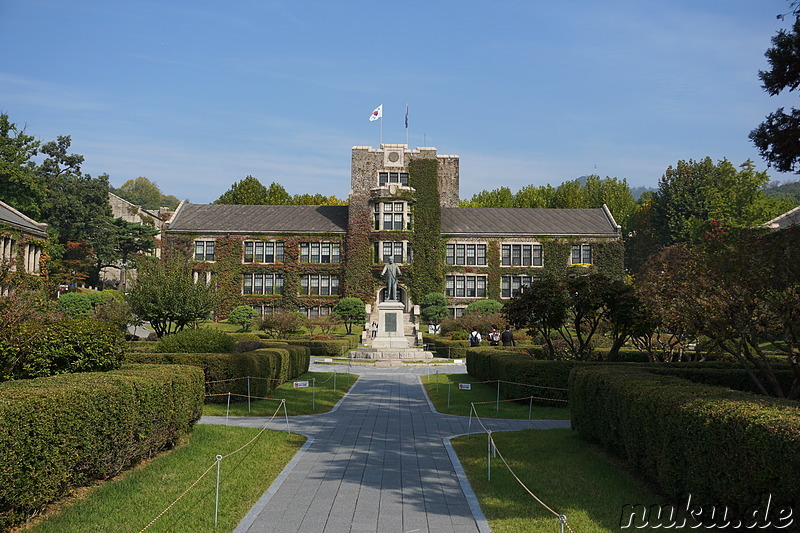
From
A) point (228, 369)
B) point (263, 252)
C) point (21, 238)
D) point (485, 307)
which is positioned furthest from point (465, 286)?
point (228, 369)

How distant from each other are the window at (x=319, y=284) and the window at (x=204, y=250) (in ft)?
29.4

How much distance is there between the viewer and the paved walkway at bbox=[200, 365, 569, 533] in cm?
909

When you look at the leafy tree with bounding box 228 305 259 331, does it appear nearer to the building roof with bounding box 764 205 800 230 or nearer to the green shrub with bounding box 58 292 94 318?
the green shrub with bounding box 58 292 94 318

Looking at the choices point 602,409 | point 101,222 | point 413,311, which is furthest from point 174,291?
point 101,222

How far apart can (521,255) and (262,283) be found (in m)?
25.0

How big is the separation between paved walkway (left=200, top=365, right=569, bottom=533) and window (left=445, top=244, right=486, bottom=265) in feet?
157

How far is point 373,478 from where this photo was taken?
38.2ft

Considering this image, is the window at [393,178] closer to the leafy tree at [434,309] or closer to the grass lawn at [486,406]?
the leafy tree at [434,309]

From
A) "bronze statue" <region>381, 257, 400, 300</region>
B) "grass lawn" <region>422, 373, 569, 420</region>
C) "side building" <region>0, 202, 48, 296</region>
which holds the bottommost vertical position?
"grass lawn" <region>422, 373, 569, 420</region>

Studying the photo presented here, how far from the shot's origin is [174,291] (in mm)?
31891


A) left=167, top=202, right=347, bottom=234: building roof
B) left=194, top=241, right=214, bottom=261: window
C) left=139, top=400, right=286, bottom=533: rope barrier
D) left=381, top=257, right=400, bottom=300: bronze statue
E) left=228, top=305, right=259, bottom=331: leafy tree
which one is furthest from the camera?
left=167, top=202, right=347, bottom=234: building roof

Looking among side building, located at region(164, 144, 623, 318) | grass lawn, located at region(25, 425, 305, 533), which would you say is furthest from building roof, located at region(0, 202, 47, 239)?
grass lawn, located at region(25, 425, 305, 533)

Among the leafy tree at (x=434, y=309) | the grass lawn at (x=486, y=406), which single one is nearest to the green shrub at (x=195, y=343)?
the grass lawn at (x=486, y=406)

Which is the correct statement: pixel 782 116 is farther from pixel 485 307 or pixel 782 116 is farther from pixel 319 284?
pixel 319 284
